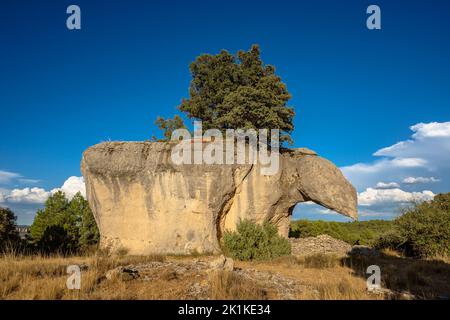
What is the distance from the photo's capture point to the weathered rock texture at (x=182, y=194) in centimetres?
1673

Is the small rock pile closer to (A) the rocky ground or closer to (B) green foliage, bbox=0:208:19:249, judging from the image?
(A) the rocky ground

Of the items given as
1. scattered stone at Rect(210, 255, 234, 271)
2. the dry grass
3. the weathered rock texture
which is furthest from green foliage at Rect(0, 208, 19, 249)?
the dry grass

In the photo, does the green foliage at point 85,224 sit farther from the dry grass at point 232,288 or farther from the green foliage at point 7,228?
the dry grass at point 232,288

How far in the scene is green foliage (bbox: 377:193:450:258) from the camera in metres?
17.2

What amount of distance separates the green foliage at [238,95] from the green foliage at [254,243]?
Result: 552 cm

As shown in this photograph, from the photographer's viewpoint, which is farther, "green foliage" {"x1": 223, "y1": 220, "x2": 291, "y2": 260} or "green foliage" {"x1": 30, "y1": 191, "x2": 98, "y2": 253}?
"green foliage" {"x1": 30, "y1": 191, "x2": 98, "y2": 253}

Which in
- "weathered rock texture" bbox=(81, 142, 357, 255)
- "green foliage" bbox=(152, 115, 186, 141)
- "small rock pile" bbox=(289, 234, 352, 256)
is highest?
"green foliage" bbox=(152, 115, 186, 141)

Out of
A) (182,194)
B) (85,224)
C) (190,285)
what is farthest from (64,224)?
(190,285)

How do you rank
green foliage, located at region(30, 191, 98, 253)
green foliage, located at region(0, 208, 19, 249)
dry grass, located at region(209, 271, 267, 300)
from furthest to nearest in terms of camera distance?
green foliage, located at region(30, 191, 98, 253), green foliage, located at region(0, 208, 19, 249), dry grass, located at region(209, 271, 267, 300)

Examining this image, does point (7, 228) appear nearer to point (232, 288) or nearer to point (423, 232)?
point (232, 288)

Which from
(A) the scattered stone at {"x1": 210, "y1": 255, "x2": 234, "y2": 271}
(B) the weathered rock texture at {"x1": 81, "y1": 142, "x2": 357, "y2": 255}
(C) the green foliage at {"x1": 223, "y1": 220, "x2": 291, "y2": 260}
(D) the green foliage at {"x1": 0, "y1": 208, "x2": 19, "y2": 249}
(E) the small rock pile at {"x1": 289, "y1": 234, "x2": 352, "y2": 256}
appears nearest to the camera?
(A) the scattered stone at {"x1": 210, "y1": 255, "x2": 234, "y2": 271}

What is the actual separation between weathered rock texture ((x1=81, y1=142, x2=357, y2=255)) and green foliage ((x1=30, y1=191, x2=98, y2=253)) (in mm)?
6637
